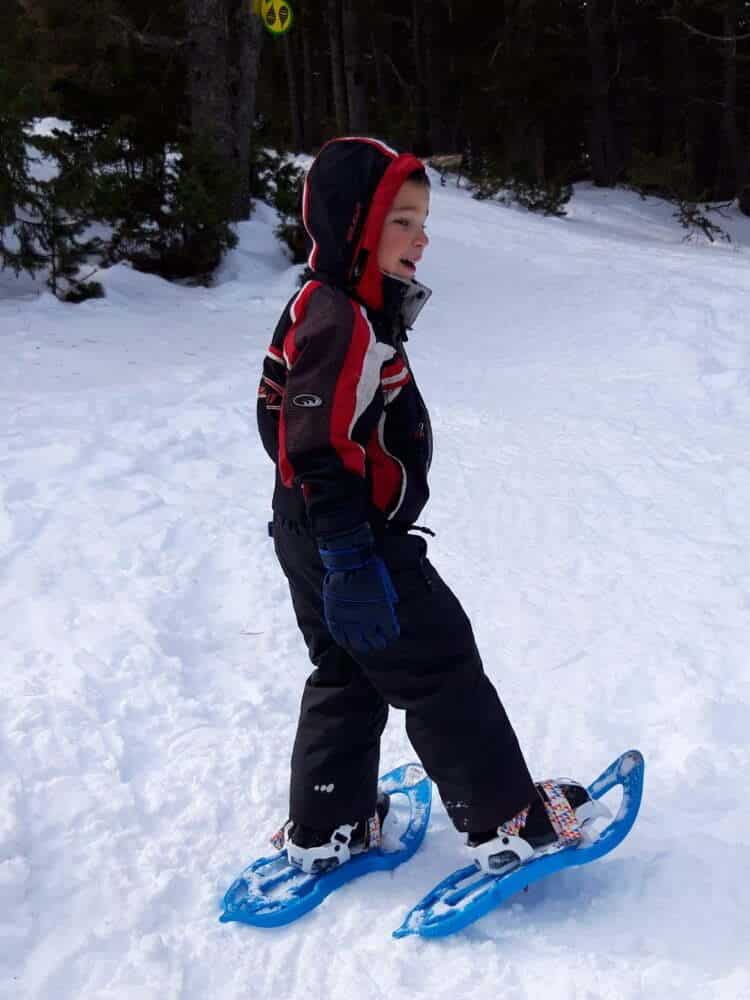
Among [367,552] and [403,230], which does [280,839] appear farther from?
[403,230]

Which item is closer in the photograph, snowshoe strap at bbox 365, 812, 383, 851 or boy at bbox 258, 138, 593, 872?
boy at bbox 258, 138, 593, 872

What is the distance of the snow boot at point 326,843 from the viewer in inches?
87.4

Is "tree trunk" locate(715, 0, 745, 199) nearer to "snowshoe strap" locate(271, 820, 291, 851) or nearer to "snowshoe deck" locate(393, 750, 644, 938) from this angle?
"snowshoe deck" locate(393, 750, 644, 938)

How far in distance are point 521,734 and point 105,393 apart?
363 cm

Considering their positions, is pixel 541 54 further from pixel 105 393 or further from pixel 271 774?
pixel 271 774

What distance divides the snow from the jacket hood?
1392 mm

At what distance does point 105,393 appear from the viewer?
18.1 feet

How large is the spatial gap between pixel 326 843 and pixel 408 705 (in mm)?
463

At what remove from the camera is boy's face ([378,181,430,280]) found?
1.90 metres

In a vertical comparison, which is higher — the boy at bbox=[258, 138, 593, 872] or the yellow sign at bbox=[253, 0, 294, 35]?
the yellow sign at bbox=[253, 0, 294, 35]

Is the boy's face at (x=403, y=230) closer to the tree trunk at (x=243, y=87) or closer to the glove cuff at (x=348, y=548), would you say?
the glove cuff at (x=348, y=548)

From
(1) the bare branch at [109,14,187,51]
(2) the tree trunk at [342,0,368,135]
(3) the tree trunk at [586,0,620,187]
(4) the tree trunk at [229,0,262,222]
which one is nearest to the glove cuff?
(4) the tree trunk at [229,0,262,222]

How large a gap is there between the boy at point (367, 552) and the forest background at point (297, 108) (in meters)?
5.32

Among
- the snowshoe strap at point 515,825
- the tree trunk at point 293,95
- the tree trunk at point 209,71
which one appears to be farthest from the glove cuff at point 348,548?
the tree trunk at point 293,95
